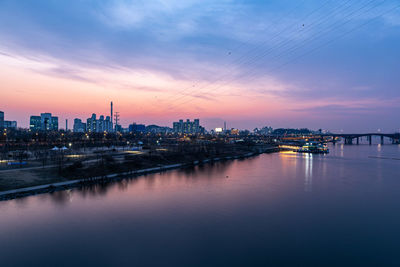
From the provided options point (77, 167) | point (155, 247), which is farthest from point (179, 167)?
point (155, 247)

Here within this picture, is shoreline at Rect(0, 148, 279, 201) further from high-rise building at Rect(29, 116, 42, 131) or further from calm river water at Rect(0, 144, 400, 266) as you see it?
high-rise building at Rect(29, 116, 42, 131)

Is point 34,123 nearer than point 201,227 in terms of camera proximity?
No

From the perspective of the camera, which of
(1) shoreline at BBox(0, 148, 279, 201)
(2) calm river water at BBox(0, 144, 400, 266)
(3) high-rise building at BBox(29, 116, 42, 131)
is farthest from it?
(3) high-rise building at BBox(29, 116, 42, 131)

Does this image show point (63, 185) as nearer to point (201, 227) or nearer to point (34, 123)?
point (201, 227)

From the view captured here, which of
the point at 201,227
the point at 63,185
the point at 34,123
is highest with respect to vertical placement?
the point at 34,123

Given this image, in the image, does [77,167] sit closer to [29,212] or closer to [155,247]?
[29,212]

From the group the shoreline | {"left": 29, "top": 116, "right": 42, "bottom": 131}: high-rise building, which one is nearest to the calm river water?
the shoreline

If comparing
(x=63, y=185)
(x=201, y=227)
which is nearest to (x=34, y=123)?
(x=63, y=185)

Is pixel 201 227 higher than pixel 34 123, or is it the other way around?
pixel 34 123

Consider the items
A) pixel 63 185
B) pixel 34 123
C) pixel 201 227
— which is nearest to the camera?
pixel 201 227
